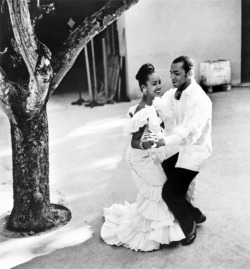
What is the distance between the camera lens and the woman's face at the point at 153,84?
12.8 feet

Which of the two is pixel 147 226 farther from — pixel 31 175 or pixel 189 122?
pixel 31 175

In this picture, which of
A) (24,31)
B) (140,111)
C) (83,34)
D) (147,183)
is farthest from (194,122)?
(24,31)

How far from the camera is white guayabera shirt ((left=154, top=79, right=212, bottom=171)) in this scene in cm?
379

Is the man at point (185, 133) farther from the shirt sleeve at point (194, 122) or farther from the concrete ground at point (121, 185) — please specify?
the concrete ground at point (121, 185)

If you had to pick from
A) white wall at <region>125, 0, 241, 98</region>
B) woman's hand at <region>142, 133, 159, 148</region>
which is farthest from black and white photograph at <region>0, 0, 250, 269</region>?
white wall at <region>125, 0, 241, 98</region>

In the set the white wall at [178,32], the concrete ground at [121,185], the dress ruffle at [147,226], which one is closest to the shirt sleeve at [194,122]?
the dress ruffle at [147,226]

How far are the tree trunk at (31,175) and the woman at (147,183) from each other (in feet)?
2.94

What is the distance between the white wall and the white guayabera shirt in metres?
7.39

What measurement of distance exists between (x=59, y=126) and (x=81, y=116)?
881mm

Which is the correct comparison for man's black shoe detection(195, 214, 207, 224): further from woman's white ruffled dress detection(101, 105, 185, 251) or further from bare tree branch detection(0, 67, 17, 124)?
bare tree branch detection(0, 67, 17, 124)

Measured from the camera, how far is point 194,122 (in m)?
3.79

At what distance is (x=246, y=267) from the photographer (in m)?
3.72

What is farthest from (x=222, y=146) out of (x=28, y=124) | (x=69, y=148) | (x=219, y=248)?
(x=28, y=124)

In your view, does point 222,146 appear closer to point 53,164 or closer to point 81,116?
point 53,164
